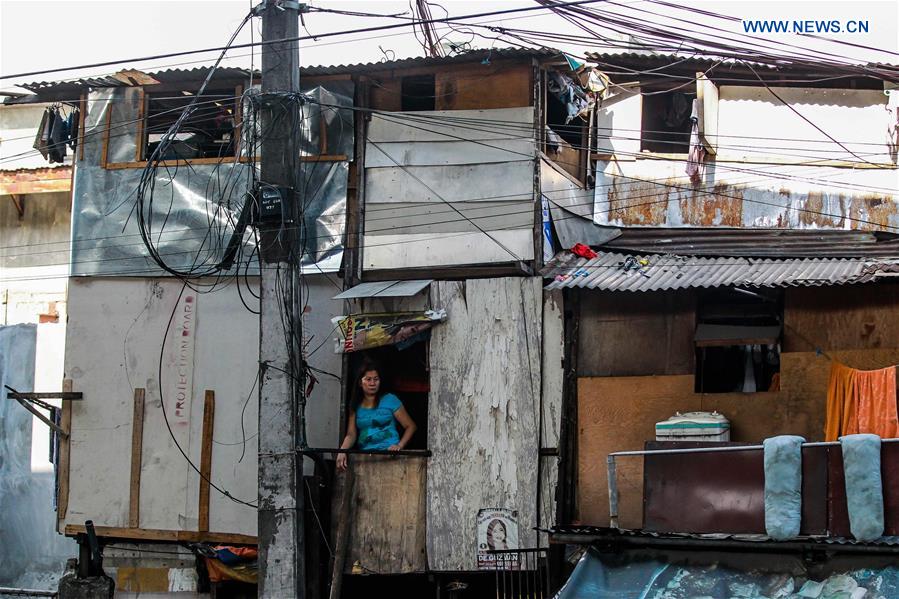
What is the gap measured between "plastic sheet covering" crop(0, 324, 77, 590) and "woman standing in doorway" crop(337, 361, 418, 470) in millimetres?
7750

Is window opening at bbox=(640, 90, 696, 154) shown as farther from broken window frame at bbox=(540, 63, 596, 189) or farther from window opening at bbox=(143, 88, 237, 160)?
window opening at bbox=(143, 88, 237, 160)

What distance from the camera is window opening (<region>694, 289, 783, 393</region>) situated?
1257cm

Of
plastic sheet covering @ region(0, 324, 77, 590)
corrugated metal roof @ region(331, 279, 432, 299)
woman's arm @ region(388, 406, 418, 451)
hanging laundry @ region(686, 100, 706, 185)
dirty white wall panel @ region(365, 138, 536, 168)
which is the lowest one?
plastic sheet covering @ region(0, 324, 77, 590)

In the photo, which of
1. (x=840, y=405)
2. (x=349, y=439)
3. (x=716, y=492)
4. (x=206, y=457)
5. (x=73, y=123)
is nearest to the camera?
(x=716, y=492)

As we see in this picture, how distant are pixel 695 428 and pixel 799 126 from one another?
552 cm

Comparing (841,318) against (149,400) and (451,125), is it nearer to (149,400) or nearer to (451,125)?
(451,125)

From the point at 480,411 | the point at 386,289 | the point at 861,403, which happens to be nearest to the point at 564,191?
the point at 386,289

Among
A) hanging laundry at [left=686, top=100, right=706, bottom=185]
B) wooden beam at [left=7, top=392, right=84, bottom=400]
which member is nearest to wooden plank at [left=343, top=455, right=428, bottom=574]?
wooden beam at [left=7, top=392, right=84, bottom=400]

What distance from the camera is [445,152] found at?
1419cm

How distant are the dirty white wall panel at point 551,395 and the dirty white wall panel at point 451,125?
2.02 m

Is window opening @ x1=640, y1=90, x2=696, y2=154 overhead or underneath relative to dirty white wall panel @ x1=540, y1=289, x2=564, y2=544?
overhead

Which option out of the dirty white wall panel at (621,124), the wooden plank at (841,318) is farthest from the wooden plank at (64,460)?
the wooden plank at (841,318)

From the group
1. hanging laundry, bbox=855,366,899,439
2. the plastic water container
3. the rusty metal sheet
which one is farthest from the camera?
the plastic water container

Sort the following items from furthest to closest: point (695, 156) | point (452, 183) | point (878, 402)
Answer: point (695, 156) < point (452, 183) < point (878, 402)
